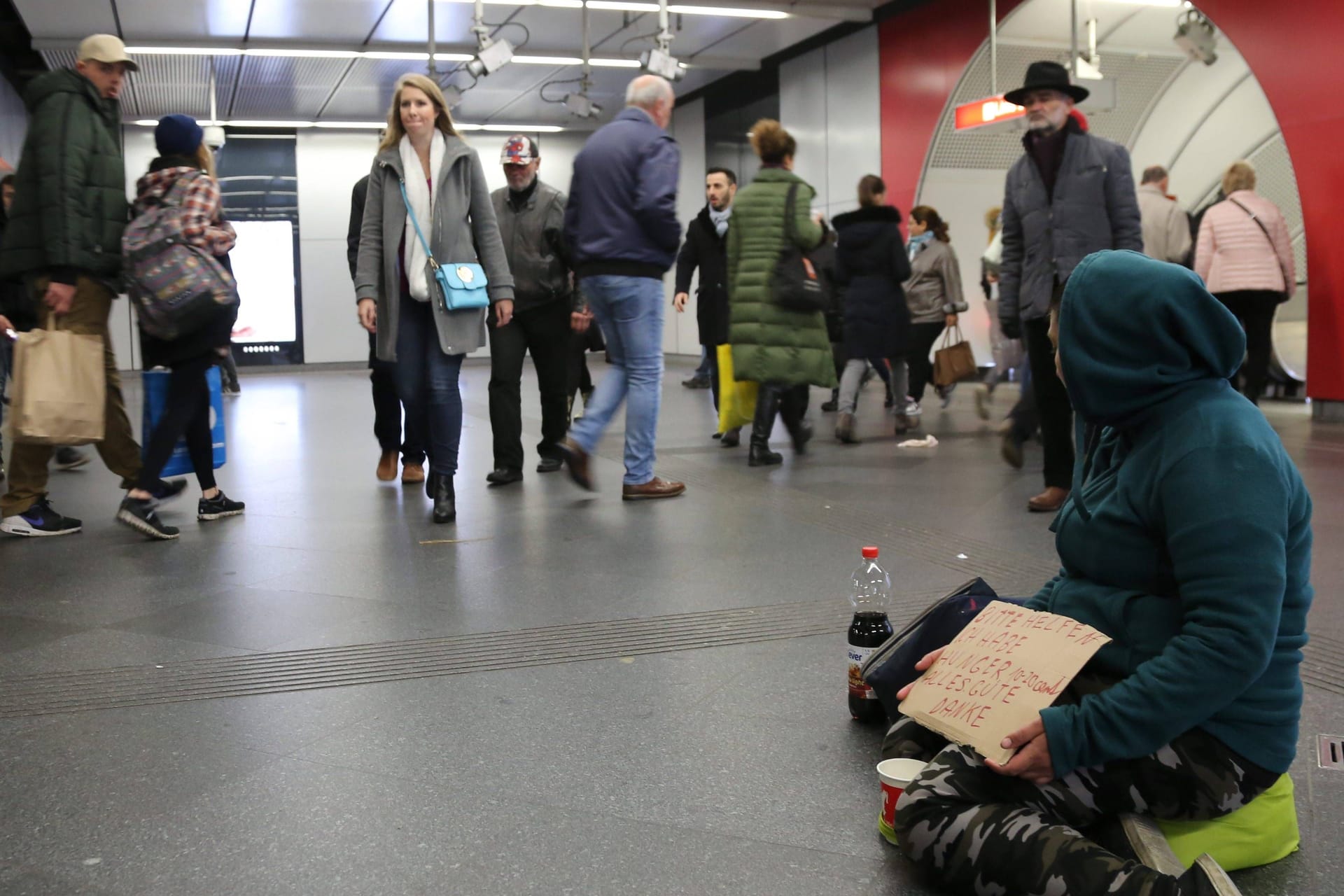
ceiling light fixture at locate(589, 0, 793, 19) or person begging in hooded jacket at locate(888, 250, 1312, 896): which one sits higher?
ceiling light fixture at locate(589, 0, 793, 19)

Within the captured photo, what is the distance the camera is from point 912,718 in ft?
8.14

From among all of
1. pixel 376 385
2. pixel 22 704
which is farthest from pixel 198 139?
pixel 22 704

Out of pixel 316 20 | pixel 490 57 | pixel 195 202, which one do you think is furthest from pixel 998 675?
pixel 316 20

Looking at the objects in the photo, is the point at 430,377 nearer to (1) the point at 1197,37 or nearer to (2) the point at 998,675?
(2) the point at 998,675

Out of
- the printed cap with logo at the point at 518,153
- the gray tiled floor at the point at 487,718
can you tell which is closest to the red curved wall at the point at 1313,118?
the gray tiled floor at the point at 487,718

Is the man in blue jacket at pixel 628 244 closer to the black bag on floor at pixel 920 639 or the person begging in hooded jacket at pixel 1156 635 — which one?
the black bag on floor at pixel 920 639

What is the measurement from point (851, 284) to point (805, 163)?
9.03m

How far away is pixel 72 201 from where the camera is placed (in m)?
5.29

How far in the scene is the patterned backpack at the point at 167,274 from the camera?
5.40m

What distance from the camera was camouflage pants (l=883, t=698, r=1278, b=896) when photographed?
1.95 meters

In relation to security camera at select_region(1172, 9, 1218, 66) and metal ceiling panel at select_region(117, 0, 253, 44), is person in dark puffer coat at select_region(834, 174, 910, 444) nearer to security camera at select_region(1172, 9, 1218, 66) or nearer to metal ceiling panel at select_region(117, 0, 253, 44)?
security camera at select_region(1172, 9, 1218, 66)

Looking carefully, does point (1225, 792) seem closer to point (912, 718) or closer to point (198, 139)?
point (912, 718)

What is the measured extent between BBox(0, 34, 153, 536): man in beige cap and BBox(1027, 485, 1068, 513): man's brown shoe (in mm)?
4186

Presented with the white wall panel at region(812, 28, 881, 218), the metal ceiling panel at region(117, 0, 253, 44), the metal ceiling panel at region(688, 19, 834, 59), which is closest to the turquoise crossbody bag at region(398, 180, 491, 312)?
the metal ceiling panel at region(117, 0, 253, 44)
